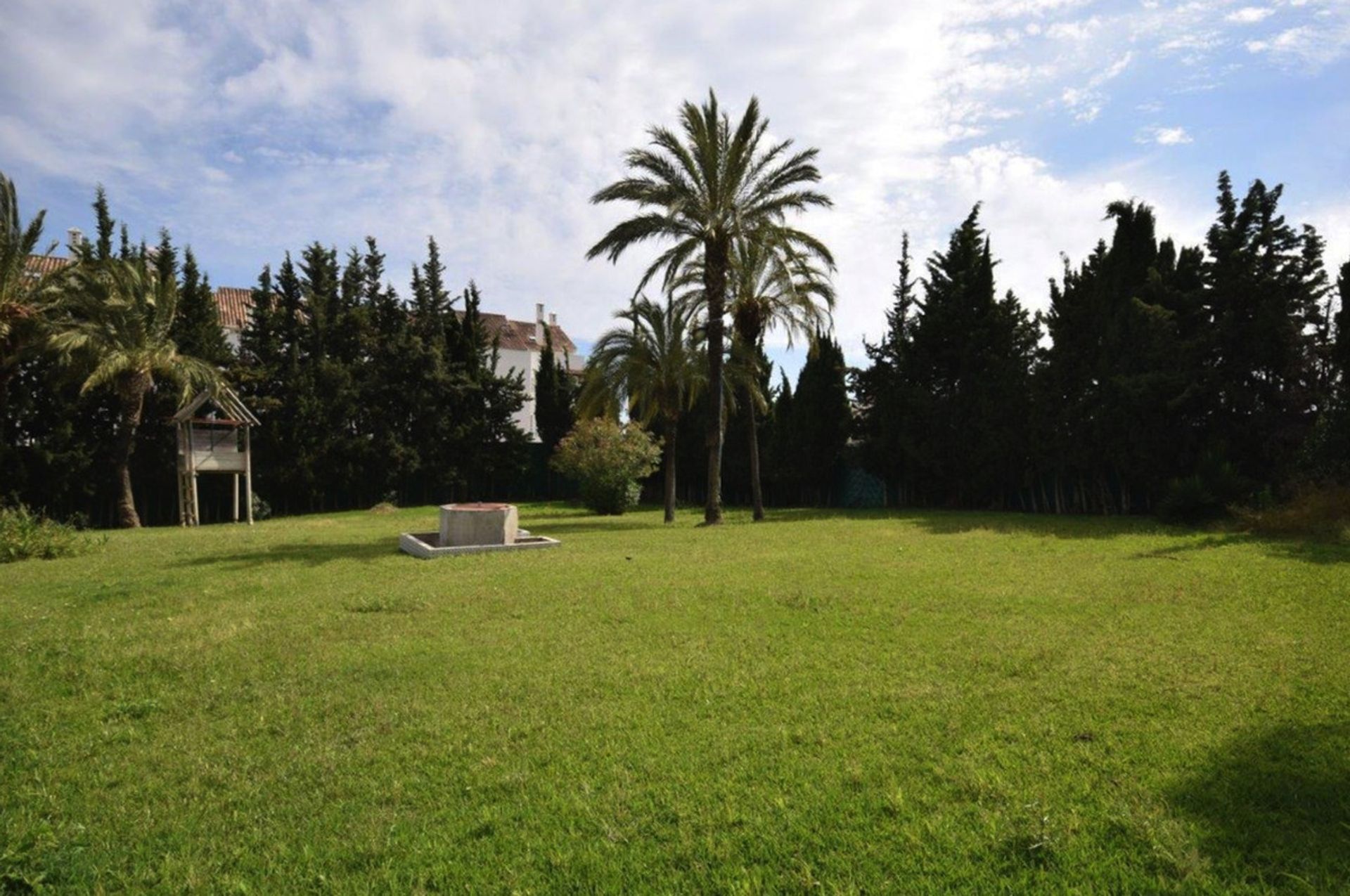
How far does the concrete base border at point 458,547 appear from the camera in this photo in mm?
13422

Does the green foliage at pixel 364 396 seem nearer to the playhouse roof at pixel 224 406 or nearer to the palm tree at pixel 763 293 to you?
the playhouse roof at pixel 224 406

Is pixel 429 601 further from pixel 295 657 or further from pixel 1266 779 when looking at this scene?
pixel 1266 779

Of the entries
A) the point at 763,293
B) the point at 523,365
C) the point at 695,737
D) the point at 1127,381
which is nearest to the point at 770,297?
the point at 763,293

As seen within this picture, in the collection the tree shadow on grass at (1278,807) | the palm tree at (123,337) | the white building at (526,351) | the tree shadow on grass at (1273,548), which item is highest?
the white building at (526,351)

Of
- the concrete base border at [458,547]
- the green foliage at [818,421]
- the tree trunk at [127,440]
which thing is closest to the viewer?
the concrete base border at [458,547]

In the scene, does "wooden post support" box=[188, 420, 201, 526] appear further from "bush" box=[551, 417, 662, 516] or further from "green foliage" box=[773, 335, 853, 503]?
"green foliage" box=[773, 335, 853, 503]

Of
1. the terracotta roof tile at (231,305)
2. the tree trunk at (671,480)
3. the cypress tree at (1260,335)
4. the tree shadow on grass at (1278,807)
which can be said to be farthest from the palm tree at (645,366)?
the terracotta roof tile at (231,305)

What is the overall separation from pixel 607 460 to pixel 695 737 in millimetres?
22029

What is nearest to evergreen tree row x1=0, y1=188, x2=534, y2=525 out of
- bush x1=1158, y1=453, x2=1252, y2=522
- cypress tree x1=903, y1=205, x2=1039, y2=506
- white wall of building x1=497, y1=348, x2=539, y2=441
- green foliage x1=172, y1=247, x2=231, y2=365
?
green foliage x1=172, y1=247, x2=231, y2=365

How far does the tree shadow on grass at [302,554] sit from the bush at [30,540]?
325cm

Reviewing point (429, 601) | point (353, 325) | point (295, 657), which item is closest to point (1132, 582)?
point (429, 601)

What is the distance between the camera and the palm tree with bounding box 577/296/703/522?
2475cm

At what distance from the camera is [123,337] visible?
21984 mm

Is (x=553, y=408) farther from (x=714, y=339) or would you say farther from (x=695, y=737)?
(x=695, y=737)
